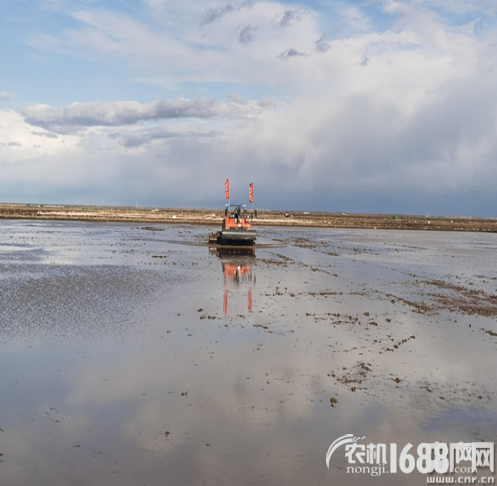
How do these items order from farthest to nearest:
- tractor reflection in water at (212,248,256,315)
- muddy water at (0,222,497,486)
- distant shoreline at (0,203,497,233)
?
distant shoreline at (0,203,497,233) → tractor reflection in water at (212,248,256,315) → muddy water at (0,222,497,486)

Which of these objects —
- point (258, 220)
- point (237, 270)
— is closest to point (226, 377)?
point (237, 270)

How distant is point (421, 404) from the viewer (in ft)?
31.2

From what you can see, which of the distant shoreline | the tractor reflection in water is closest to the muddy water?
the tractor reflection in water

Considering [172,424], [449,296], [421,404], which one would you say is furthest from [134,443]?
[449,296]

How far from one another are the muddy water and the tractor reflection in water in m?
0.36

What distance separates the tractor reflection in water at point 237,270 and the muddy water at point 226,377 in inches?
14.0

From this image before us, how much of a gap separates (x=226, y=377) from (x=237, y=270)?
17247 mm

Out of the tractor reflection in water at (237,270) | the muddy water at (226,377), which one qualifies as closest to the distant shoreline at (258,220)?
the tractor reflection in water at (237,270)

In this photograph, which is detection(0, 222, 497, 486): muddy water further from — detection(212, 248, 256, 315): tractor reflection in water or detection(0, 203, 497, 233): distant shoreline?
detection(0, 203, 497, 233): distant shoreline

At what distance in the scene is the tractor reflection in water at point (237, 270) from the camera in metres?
20.9

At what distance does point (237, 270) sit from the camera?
2772 cm

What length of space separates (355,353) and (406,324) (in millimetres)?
4128

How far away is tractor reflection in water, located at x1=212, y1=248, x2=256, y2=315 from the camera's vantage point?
20.9 m

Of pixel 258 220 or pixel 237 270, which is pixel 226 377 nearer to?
pixel 237 270
